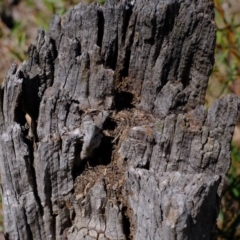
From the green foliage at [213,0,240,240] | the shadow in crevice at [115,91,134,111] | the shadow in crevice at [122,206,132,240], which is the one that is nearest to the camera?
the shadow in crevice at [122,206,132,240]

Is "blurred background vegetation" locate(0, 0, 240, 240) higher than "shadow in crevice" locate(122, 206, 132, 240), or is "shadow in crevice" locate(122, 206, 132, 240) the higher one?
"blurred background vegetation" locate(0, 0, 240, 240)

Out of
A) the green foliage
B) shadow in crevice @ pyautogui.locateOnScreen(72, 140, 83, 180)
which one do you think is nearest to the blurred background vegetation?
the green foliage

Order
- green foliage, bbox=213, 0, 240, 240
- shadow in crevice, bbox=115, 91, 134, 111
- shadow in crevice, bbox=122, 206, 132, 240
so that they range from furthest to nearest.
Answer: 1. green foliage, bbox=213, 0, 240, 240
2. shadow in crevice, bbox=115, 91, 134, 111
3. shadow in crevice, bbox=122, 206, 132, 240

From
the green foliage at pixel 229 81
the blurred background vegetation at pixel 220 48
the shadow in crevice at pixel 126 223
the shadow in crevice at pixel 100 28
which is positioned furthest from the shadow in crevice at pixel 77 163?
the green foliage at pixel 229 81

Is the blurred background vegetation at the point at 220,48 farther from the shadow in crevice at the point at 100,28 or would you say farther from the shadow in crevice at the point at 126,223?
the shadow in crevice at the point at 126,223

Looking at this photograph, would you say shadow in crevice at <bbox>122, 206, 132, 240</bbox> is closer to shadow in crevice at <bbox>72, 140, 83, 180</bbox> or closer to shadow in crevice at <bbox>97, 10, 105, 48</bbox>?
shadow in crevice at <bbox>72, 140, 83, 180</bbox>

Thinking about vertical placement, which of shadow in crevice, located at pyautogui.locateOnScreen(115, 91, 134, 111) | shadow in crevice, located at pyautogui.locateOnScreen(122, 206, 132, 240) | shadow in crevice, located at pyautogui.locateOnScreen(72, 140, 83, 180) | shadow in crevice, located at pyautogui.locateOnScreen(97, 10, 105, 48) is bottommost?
shadow in crevice, located at pyautogui.locateOnScreen(122, 206, 132, 240)

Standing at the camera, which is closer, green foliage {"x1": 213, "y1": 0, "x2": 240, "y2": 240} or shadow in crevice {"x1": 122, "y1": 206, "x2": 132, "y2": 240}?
shadow in crevice {"x1": 122, "y1": 206, "x2": 132, "y2": 240}

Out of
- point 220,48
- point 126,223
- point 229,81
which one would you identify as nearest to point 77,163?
point 126,223

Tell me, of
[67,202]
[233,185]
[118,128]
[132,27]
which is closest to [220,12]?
[233,185]
